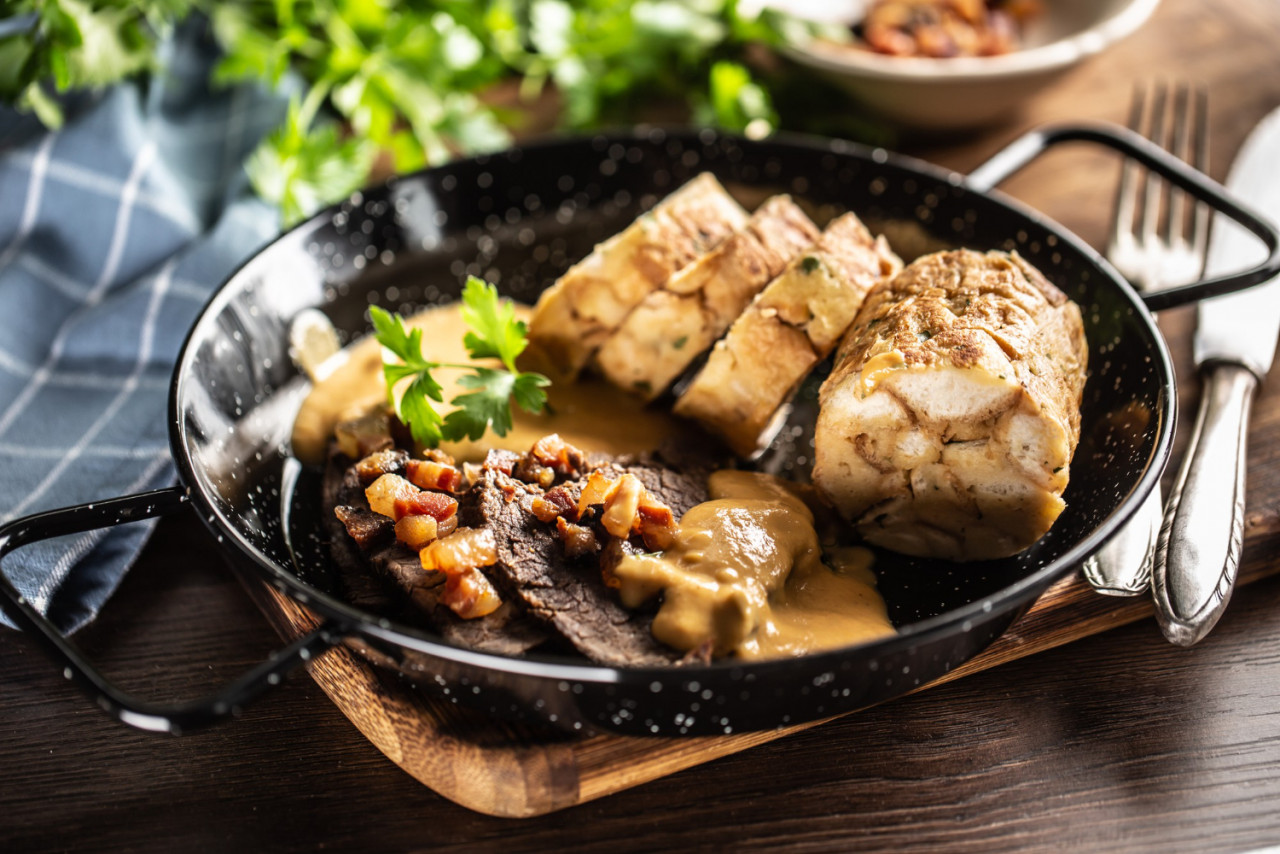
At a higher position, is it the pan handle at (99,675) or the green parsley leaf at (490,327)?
the green parsley leaf at (490,327)

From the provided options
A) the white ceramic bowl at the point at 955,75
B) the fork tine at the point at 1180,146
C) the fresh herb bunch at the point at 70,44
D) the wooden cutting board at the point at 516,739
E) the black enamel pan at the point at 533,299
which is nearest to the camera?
the black enamel pan at the point at 533,299

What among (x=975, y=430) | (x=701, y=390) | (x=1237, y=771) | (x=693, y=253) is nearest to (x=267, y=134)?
(x=693, y=253)

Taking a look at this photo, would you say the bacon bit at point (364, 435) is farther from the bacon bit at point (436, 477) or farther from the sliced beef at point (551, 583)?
the sliced beef at point (551, 583)

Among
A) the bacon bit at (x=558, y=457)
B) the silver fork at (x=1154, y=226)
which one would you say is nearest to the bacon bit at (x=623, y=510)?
the bacon bit at (x=558, y=457)

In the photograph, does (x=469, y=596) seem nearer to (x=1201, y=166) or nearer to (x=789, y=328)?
(x=789, y=328)

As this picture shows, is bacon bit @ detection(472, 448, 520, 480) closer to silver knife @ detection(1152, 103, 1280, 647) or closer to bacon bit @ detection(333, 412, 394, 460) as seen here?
bacon bit @ detection(333, 412, 394, 460)

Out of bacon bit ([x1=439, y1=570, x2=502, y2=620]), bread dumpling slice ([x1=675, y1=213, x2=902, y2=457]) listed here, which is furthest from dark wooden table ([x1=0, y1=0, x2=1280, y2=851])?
bread dumpling slice ([x1=675, y1=213, x2=902, y2=457])

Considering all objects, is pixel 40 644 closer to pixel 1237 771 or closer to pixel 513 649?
pixel 513 649

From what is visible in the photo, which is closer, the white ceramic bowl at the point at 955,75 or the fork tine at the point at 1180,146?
the fork tine at the point at 1180,146
